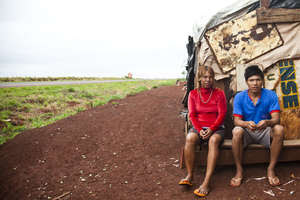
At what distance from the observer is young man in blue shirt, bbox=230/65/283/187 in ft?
9.21

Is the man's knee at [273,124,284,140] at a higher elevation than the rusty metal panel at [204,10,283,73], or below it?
below

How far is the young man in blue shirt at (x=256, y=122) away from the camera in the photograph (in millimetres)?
2809

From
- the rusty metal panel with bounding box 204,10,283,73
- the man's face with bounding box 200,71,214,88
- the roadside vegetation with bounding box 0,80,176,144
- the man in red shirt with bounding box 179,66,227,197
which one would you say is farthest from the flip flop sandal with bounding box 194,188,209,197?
the roadside vegetation with bounding box 0,80,176,144

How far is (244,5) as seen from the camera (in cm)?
377

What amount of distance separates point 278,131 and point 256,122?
0.29 meters

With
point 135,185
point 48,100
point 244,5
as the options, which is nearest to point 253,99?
point 244,5

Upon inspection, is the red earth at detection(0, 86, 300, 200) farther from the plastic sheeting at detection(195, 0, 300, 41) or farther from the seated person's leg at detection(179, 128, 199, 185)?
the plastic sheeting at detection(195, 0, 300, 41)

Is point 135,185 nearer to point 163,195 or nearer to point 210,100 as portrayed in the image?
point 163,195

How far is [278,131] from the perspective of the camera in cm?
275

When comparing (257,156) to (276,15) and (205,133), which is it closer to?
(205,133)

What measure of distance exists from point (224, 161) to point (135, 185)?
126cm

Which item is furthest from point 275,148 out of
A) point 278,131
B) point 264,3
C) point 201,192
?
point 264,3

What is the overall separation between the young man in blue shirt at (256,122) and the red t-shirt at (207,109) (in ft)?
0.61

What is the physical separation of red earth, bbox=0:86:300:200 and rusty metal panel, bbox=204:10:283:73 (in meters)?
1.66
